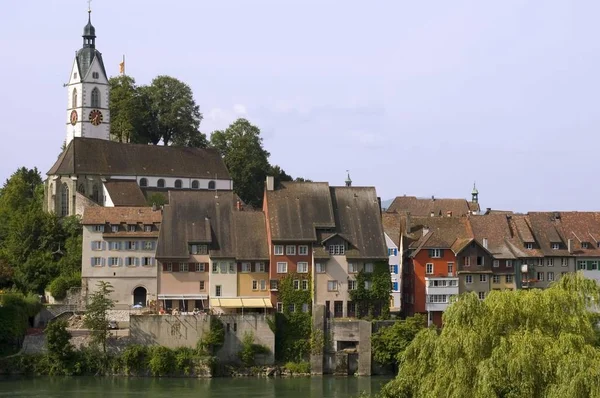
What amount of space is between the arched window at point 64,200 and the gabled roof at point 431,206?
2935 cm

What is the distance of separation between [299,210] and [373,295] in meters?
6.93

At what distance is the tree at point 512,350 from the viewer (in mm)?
39281

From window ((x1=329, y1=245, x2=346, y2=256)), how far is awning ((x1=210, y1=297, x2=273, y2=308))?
15.8 ft

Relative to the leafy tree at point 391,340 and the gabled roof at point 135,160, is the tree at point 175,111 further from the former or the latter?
the leafy tree at point 391,340

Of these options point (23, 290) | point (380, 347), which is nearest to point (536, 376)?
point (380, 347)

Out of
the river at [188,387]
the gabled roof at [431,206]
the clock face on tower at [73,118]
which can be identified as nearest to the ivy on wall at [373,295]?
the river at [188,387]

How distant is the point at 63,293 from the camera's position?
77.4 metres

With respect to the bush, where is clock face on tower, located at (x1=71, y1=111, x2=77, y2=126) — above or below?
above

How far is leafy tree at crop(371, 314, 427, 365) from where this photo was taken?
69812mm

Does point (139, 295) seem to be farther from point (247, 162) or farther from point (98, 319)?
point (247, 162)

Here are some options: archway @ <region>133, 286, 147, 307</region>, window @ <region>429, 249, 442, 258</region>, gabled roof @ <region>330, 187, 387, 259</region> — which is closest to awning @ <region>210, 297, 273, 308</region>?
archway @ <region>133, 286, 147, 307</region>

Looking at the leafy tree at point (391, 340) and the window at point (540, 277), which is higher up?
the window at point (540, 277)

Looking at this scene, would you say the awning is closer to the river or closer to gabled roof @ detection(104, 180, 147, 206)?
the river

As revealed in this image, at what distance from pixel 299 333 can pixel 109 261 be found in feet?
45.9
